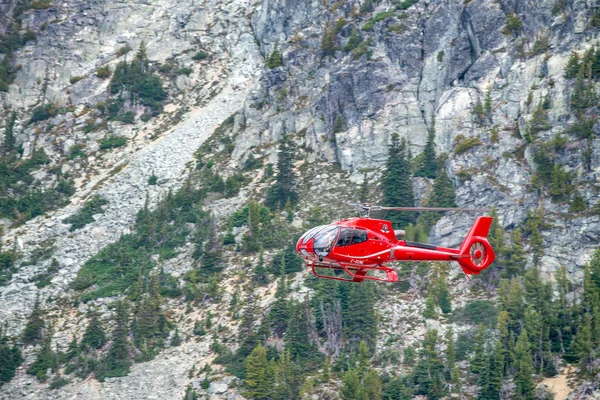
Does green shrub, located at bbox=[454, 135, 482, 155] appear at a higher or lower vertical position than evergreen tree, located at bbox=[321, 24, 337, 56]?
lower

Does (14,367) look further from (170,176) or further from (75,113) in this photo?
(75,113)

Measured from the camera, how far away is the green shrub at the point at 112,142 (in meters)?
105

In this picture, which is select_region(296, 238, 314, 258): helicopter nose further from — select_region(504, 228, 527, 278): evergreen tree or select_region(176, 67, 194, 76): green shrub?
select_region(176, 67, 194, 76): green shrub

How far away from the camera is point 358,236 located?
4625cm

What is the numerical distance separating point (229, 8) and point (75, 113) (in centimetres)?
2456

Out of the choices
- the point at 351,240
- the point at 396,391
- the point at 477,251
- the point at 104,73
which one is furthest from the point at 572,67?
the point at 104,73

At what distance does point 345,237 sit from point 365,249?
4.35ft

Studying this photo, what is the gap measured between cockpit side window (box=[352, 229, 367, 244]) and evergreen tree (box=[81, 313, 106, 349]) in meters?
37.5

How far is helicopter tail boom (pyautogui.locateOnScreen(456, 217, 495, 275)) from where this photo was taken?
161 ft

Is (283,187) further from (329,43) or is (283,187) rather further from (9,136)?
(9,136)

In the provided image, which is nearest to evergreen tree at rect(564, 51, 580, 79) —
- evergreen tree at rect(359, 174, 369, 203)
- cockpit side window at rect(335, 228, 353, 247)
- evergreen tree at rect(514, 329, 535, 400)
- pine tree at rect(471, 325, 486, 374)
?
evergreen tree at rect(359, 174, 369, 203)

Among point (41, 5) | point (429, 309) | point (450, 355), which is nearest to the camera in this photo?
point (450, 355)

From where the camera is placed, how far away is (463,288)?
76.2 metres

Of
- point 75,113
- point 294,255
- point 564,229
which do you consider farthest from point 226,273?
point 75,113
